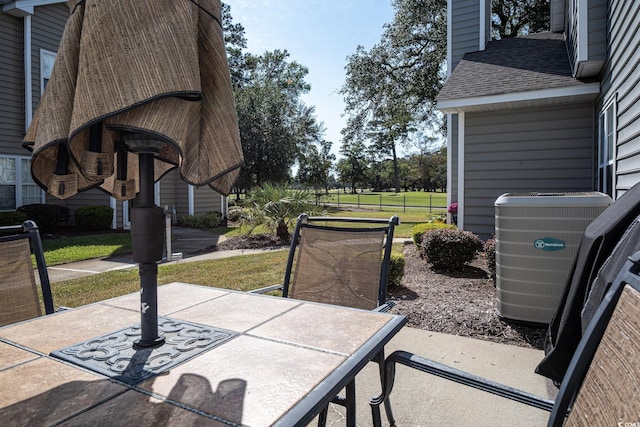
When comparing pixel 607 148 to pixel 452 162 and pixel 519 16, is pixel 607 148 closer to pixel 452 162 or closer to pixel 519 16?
pixel 452 162

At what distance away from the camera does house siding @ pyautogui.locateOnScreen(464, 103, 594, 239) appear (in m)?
6.00

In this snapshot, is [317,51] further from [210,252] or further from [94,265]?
[94,265]

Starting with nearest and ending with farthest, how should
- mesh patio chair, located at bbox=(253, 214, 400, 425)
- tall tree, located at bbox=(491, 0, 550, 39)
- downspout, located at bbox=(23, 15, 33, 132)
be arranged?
1. mesh patio chair, located at bbox=(253, 214, 400, 425)
2. downspout, located at bbox=(23, 15, 33, 132)
3. tall tree, located at bbox=(491, 0, 550, 39)

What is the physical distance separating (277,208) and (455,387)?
22.4ft

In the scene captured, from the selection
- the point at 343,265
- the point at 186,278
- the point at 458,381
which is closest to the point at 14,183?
the point at 186,278

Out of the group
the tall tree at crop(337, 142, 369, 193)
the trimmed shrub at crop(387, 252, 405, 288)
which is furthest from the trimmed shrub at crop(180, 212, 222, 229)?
the tall tree at crop(337, 142, 369, 193)

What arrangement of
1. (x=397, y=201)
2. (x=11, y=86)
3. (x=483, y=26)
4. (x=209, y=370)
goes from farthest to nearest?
(x=397, y=201), (x=11, y=86), (x=483, y=26), (x=209, y=370)

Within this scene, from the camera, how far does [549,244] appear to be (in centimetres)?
327

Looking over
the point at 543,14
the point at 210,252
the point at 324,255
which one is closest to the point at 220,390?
the point at 324,255

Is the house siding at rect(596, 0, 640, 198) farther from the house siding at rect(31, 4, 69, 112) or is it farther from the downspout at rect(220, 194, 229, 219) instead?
the downspout at rect(220, 194, 229, 219)

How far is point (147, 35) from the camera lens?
110 cm

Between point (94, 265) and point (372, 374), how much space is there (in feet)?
18.8

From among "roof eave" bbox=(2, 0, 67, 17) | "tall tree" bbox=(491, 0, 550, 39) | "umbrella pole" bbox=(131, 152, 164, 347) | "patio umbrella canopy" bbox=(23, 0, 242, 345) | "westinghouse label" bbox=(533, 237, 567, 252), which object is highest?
"tall tree" bbox=(491, 0, 550, 39)

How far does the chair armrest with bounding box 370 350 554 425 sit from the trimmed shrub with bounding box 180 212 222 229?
1186 cm
